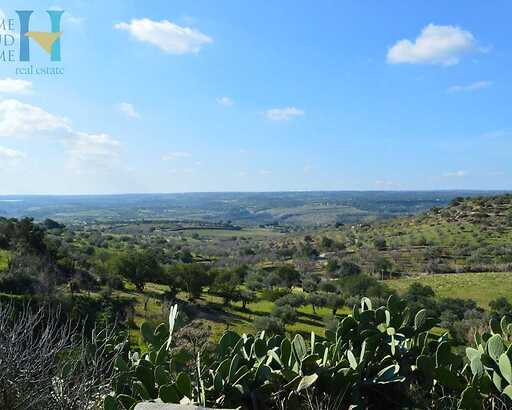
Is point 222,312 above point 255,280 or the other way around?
the other way around

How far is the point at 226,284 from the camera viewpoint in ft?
160

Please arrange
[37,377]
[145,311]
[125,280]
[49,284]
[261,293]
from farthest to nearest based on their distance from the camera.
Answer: [261,293]
[125,280]
[145,311]
[49,284]
[37,377]

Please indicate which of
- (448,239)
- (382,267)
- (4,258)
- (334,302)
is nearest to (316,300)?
(334,302)

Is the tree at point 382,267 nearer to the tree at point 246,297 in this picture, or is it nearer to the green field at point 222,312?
the green field at point 222,312

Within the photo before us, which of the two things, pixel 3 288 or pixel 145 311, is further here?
pixel 145 311

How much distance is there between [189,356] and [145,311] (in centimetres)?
3383

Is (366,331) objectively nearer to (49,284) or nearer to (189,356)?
(189,356)

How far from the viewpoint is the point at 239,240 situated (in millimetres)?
132375

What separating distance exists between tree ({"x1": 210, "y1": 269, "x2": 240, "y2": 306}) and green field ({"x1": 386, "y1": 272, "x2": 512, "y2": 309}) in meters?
16.5

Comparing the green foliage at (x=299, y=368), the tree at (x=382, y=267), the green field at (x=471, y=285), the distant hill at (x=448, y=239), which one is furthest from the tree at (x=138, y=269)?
the green foliage at (x=299, y=368)

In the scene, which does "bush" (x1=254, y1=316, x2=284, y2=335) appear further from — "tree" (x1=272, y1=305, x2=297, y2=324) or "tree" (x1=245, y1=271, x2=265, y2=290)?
"tree" (x1=245, y1=271, x2=265, y2=290)

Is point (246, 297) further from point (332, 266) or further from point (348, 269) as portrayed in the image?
point (332, 266)

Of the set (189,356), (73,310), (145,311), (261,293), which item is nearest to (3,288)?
(73,310)

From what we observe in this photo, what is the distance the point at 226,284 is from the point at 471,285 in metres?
25.1
